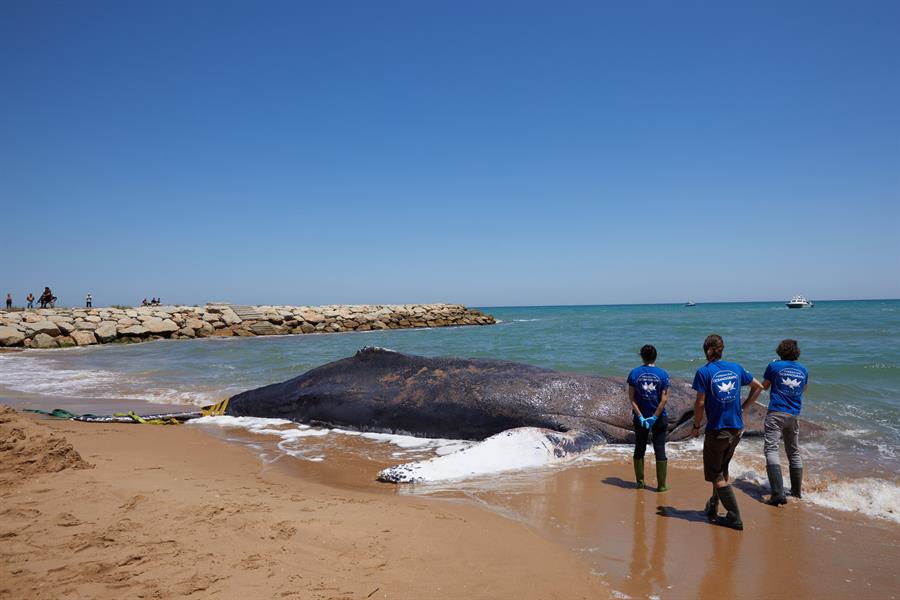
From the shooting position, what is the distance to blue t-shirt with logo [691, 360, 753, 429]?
4874 millimetres

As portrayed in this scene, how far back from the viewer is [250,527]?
155 inches

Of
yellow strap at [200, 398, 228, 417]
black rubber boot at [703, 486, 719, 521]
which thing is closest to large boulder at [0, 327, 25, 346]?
yellow strap at [200, 398, 228, 417]

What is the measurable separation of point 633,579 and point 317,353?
19775 mm

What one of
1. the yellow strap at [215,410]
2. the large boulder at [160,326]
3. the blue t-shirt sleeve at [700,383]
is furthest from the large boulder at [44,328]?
the blue t-shirt sleeve at [700,383]

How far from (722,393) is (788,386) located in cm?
143

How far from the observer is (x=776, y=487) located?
5285 millimetres

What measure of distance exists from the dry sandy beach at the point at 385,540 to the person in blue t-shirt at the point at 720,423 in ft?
0.66

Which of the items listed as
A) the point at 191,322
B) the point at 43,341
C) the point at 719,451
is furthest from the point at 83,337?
the point at 719,451

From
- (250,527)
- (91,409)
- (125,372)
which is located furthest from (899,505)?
(125,372)

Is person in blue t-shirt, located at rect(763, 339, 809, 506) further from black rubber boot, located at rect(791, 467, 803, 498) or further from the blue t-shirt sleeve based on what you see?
the blue t-shirt sleeve

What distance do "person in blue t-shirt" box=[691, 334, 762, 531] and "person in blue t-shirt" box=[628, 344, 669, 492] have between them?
0.62 m

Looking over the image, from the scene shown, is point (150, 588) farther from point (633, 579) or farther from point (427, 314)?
point (427, 314)

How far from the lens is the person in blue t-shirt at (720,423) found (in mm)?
4668

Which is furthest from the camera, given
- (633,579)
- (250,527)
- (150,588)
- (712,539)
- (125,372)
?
A: (125,372)
